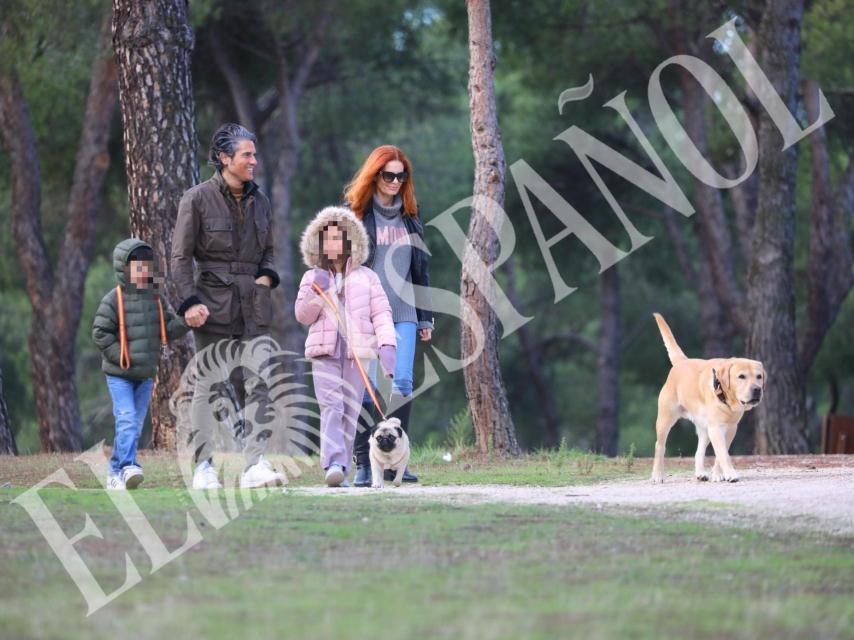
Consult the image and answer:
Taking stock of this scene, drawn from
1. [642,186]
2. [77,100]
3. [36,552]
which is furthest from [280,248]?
[36,552]

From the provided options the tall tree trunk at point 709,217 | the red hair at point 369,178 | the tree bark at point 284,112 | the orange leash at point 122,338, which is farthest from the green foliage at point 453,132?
the orange leash at point 122,338

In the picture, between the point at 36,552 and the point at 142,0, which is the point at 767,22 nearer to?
the point at 142,0

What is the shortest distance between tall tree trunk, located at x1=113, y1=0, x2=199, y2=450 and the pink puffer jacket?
358 cm

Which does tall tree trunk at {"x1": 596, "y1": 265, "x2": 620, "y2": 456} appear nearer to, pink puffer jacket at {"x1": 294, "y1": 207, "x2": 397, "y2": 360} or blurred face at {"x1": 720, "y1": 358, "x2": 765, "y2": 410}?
blurred face at {"x1": 720, "y1": 358, "x2": 765, "y2": 410}

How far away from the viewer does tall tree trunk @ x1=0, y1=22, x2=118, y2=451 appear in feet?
67.6

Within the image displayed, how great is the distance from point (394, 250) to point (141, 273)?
64.4 inches

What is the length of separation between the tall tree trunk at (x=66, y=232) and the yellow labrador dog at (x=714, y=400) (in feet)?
40.7

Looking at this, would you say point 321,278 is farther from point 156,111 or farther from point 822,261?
point 822,261

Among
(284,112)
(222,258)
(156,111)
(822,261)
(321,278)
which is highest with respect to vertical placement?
(284,112)

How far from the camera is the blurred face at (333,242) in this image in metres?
8.91

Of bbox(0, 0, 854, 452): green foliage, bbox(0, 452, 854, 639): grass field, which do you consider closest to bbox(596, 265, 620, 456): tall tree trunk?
bbox(0, 0, 854, 452): green foliage

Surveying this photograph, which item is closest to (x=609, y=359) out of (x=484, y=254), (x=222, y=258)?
(x=484, y=254)

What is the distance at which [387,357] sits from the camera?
8867mm

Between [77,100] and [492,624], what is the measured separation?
62.3ft
